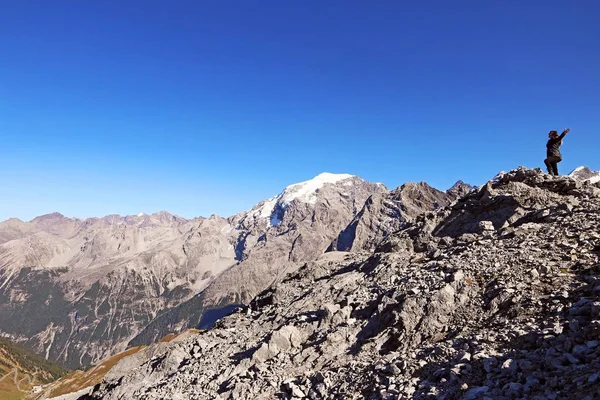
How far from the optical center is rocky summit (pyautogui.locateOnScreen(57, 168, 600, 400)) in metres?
12.3

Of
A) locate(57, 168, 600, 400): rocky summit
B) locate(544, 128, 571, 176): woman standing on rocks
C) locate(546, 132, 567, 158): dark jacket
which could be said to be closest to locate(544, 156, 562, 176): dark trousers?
locate(544, 128, 571, 176): woman standing on rocks

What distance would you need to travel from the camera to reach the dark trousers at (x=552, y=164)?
3268 cm

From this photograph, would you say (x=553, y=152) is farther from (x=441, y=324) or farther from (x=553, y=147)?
(x=441, y=324)

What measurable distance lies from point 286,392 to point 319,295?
11.1 metres

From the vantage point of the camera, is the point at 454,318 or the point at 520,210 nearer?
the point at 454,318

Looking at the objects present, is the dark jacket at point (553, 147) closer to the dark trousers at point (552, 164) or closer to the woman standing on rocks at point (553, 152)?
the woman standing on rocks at point (553, 152)

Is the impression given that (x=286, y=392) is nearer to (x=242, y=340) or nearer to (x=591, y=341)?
(x=242, y=340)

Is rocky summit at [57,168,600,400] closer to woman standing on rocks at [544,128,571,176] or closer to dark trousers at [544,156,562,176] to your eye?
dark trousers at [544,156,562,176]

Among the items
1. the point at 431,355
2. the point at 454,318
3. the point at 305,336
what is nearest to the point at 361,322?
the point at 305,336

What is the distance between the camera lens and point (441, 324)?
18.4 metres

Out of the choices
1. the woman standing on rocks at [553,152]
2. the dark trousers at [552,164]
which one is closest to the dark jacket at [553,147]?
the woman standing on rocks at [553,152]

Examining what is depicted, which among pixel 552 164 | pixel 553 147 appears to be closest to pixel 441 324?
pixel 553 147

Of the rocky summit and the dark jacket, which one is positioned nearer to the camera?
the rocky summit

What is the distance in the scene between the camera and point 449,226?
113 feet
